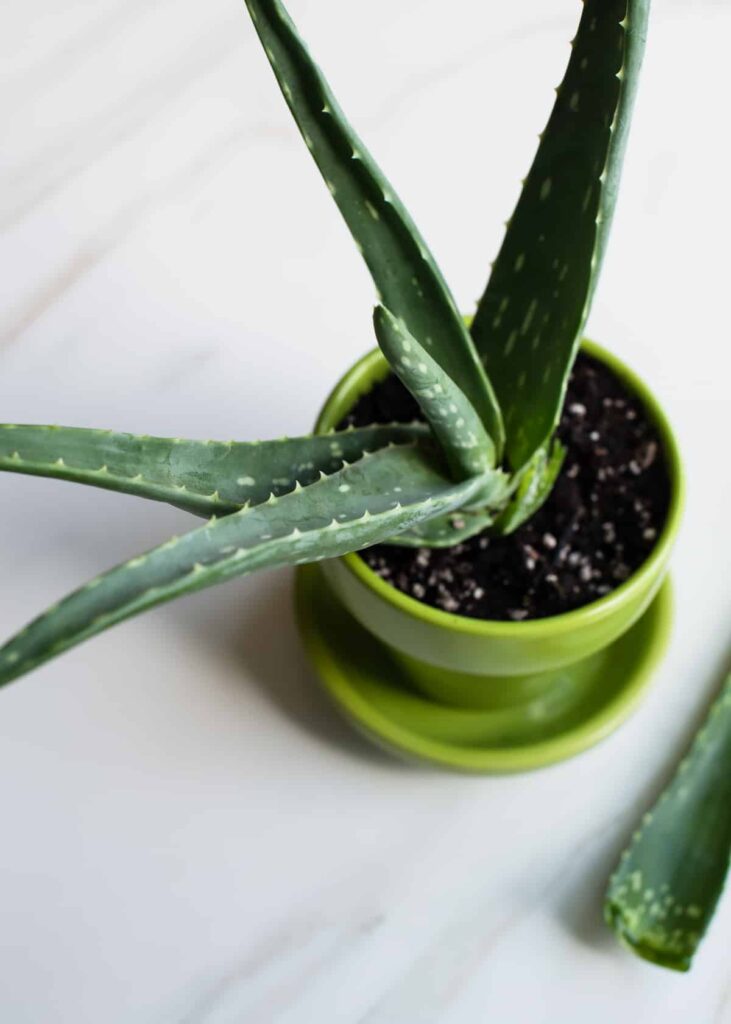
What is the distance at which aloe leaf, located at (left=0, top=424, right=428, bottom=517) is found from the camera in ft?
1.11

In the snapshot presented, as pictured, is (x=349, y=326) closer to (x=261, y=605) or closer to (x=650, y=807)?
(x=261, y=605)

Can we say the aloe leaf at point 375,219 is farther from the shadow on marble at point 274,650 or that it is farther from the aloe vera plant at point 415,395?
the shadow on marble at point 274,650

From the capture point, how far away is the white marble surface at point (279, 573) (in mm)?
506

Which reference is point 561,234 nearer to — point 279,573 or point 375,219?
point 375,219

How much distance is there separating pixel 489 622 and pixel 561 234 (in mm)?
136

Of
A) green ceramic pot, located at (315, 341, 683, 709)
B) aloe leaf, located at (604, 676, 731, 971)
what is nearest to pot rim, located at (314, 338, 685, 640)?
green ceramic pot, located at (315, 341, 683, 709)

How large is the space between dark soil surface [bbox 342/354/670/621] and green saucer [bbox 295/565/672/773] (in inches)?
3.2

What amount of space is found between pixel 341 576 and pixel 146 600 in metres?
0.18

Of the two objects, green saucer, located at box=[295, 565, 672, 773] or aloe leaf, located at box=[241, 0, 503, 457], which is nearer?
aloe leaf, located at box=[241, 0, 503, 457]

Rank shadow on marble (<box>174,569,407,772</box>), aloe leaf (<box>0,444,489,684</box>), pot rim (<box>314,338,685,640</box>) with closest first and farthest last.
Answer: aloe leaf (<box>0,444,489,684</box>), pot rim (<box>314,338,685,640</box>), shadow on marble (<box>174,569,407,772</box>)

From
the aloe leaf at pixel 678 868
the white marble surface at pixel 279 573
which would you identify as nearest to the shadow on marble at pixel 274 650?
the white marble surface at pixel 279 573

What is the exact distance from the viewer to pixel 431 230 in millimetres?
669

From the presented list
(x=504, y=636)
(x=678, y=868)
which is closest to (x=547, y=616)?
(x=504, y=636)

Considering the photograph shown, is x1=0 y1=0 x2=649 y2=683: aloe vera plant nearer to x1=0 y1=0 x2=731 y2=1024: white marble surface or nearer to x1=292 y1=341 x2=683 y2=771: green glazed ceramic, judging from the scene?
x1=292 y1=341 x2=683 y2=771: green glazed ceramic
